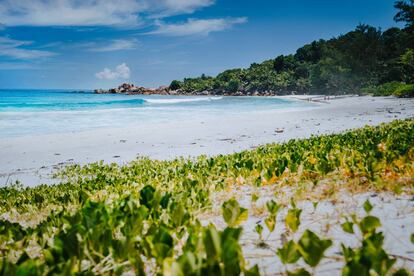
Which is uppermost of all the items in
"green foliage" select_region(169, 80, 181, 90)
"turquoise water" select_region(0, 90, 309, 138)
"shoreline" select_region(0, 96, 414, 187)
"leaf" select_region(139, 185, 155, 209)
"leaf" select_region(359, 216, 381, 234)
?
"green foliage" select_region(169, 80, 181, 90)

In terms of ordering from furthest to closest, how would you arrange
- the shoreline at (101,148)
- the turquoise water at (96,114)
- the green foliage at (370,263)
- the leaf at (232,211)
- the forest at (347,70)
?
the forest at (347,70) → the turquoise water at (96,114) → the shoreline at (101,148) → the leaf at (232,211) → the green foliage at (370,263)

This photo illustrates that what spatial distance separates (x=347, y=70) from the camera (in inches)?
2948

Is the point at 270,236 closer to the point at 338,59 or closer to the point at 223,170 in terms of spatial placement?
the point at 223,170

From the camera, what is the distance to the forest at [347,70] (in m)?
52.5

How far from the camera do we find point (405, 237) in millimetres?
1863

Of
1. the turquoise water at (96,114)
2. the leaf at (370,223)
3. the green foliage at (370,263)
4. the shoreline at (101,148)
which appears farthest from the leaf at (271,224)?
the turquoise water at (96,114)

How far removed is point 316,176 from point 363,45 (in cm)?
8347

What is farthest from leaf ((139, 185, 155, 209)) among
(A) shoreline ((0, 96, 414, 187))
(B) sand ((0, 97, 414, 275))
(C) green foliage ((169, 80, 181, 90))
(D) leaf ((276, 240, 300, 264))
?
(C) green foliage ((169, 80, 181, 90))

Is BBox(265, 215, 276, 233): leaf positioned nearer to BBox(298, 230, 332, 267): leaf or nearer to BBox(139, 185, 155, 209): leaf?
BBox(298, 230, 332, 267): leaf

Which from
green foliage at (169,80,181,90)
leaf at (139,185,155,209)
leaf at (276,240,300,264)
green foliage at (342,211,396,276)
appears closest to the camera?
green foliage at (342,211,396,276)

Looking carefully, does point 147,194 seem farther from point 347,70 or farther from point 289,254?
point 347,70

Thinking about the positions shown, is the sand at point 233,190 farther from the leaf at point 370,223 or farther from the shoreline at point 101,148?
the leaf at point 370,223

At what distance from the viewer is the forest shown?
172 ft

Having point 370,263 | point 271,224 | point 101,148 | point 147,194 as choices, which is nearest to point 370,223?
point 370,263
